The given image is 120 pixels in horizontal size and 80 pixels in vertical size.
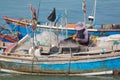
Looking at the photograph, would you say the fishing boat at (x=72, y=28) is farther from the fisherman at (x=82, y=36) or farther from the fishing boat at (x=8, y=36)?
the fisherman at (x=82, y=36)

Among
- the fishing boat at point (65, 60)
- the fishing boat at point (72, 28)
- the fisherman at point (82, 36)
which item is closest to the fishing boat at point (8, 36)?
the fishing boat at point (72, 28)

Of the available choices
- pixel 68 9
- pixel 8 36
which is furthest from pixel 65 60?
pixel 68 9

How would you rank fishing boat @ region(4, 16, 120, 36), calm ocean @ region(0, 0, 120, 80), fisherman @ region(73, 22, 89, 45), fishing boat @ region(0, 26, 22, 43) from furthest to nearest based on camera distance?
1. calm ocean @ region(0, 0, 120, 80)
2. fishing boat @ region(4, 16, 120, 36)
3. fishing boat @ region(0, 26, 22, 43)
4. fisherman @ region(73, 22, 89, 45)

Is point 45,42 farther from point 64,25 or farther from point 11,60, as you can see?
point 64,25

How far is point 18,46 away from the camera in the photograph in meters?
17.1

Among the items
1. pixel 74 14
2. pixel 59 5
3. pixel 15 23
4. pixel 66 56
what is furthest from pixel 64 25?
pixel 59 5

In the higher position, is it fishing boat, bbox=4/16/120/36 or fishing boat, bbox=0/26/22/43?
fishing boat, bbox=4/16/120/36

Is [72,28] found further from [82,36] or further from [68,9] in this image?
[68,9]

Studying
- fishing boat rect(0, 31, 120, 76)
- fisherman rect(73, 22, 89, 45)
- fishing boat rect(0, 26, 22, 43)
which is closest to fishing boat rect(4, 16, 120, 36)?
fishing boat rect(0, 26, 22, 43)

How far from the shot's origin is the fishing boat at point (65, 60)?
1555cm

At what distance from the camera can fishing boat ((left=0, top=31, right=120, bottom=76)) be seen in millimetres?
15547

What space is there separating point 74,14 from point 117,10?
12.3 ft

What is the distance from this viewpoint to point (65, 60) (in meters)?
15.6

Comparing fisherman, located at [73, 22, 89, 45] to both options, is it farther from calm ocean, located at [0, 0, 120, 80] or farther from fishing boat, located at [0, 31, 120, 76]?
calm ocean, located at [0, 0, 120, 80]
